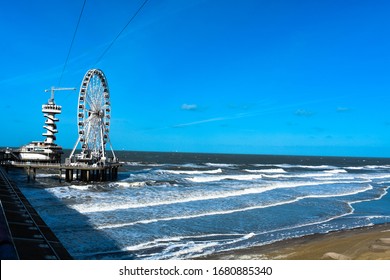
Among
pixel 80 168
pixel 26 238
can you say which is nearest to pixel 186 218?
pixel 26 238

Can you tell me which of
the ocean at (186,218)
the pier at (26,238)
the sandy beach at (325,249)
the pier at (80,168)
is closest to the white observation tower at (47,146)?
the pier at (80,168)

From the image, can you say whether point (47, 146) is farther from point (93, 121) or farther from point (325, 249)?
point (325, 249)

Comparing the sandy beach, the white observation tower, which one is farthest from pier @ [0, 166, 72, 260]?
the white observation tower

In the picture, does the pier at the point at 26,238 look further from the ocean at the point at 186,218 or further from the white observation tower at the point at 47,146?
the white observation tower at the point at 47,146

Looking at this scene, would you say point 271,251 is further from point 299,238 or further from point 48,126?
point 48,126
